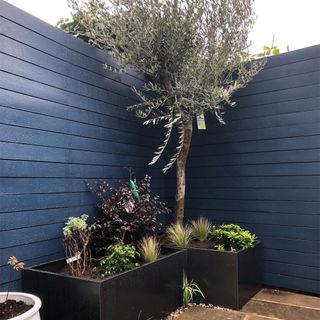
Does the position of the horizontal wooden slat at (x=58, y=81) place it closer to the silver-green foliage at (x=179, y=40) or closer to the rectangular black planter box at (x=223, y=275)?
the silver-green foliage at (x=179, y=40)

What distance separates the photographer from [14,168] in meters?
2.61

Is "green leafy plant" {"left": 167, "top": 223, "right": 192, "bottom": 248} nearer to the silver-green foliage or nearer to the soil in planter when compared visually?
the silver-green foliage

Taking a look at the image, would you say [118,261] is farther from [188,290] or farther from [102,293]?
[188,290]

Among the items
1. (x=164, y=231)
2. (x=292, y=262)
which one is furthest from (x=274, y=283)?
(x=164, y=231)

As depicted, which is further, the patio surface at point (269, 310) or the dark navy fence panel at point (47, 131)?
the patio surface at point (269, 310)

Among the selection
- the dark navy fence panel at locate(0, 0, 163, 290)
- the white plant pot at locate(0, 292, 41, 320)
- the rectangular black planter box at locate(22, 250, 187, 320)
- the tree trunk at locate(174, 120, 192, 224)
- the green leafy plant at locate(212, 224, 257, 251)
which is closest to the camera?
the white plant pot at locate(0, 292, 41, 320)

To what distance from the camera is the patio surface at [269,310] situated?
3.00 metres

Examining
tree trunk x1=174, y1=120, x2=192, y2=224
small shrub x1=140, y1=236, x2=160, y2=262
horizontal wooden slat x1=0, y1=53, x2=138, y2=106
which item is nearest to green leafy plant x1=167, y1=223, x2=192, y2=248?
tree trunk x1=174, y1=120, x2=192, y2=224

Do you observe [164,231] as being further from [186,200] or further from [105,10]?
[105,10]

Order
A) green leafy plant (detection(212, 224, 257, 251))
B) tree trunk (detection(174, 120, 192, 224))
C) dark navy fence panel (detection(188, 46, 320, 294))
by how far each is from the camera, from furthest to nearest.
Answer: tree trunk (detection(174, 120, 192, 224)), dark navy fence panel (detection(188, 46, 320, 294)), green leafy plant (detection(212, 224, 257, 251))

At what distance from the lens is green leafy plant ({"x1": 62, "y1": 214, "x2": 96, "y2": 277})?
2.77 m

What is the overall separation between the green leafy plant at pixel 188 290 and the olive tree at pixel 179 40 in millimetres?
1267

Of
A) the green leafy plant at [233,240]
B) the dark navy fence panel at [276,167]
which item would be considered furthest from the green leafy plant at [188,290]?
the dark navy fence panel at [276,167]

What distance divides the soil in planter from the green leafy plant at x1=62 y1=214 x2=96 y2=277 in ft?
1.92
